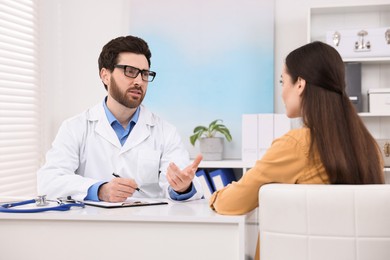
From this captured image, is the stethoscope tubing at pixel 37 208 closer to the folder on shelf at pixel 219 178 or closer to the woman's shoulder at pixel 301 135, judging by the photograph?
the woman's shoulder at pixel 301 135

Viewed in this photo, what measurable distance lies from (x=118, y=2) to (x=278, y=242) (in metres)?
2.87

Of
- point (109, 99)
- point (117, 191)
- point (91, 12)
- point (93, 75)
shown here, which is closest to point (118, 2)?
point (91, 12)

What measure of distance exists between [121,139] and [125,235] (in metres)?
0.86

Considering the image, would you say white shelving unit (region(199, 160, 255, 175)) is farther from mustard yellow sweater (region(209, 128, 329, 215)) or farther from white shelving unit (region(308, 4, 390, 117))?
mustard yellow sweater (region(209, 128, 329, 215))

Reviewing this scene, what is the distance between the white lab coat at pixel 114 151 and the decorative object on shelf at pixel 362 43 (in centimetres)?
152

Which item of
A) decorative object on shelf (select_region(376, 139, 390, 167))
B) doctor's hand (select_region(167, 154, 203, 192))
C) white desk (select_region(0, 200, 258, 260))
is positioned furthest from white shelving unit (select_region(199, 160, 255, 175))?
white desk (select_region(0, 200, 258, 260))

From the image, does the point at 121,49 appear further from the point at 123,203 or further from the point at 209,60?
the point at 209,60

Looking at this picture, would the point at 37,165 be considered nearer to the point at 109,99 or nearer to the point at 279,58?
the point at 109,99

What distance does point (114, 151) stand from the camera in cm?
221

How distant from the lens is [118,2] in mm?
3754

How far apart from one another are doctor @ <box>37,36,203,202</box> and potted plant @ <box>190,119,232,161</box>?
Result: 3.36 ft

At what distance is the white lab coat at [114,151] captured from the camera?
218 centimetres

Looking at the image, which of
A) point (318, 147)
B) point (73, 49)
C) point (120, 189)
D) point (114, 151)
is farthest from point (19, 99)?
point (318, 147)

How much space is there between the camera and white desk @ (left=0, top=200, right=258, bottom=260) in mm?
1428
